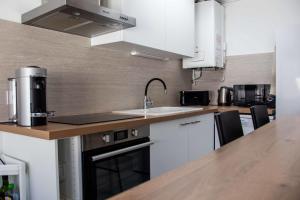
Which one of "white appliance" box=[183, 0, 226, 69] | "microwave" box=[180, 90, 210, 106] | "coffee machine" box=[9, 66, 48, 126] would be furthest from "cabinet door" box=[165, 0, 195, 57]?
"coffee machine" box=[9, 66, 48, 126]

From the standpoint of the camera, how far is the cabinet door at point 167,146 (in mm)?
1771

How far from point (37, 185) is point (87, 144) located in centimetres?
36

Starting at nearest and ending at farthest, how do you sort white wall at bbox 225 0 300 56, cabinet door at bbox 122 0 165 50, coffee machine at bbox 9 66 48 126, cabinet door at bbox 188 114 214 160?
coffee machine at bbox 9 66 48 126
cabinet door at bbox 122 0 165 50
cabinet door at bbox 188 114 214 160
white wall at bbox 225 0 300 56

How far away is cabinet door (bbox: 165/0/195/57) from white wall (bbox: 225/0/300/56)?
0.80 m

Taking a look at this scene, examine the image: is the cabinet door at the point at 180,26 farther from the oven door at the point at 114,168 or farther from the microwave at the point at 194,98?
the oven door at the point at 114,168

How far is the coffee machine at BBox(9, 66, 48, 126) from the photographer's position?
1276mm

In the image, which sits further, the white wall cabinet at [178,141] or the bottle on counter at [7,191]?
the white wall cabinet at [178,141]

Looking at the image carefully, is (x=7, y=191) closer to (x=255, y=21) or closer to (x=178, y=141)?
(x=178, y=141)

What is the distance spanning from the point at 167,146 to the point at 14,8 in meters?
1.41

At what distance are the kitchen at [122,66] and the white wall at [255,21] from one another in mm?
11

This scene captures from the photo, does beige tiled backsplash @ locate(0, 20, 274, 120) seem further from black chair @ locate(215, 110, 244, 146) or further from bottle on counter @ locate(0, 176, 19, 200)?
black chair @ locate(215, 110, 244, 146)

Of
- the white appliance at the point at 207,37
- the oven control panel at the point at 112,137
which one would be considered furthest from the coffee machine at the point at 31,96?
the white appliance at the point at 207,37

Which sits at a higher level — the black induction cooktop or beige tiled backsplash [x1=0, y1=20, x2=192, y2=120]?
beige tiled backsplash [x1=0, y1=20, x2=192, y2=120]

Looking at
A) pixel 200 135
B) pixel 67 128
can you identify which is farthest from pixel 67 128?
pixel 200 135
